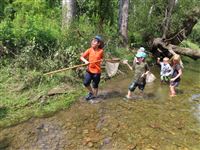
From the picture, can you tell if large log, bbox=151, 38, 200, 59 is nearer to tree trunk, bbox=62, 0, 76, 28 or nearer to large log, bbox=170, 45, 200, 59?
large log, bbox=170, 45, 200, 59

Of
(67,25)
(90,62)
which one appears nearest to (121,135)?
(90,62)

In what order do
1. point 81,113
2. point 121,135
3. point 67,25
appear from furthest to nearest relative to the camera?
point 67,25, point 81,113, point 121,135

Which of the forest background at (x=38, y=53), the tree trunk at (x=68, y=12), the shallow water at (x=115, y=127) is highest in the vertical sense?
the tree trunk at (x=68, y=12)

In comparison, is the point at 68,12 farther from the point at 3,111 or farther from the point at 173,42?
the point at 173,42

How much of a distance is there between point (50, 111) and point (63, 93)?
4.49ft

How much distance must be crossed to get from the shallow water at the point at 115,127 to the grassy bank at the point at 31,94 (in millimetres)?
403

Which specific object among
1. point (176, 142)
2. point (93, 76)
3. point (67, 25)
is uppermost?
point (67, 25)

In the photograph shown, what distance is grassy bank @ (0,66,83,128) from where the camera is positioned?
321 inches

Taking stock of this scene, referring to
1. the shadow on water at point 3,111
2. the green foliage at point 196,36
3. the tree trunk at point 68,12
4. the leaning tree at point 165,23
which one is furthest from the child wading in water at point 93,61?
the green foliage at point 196,36

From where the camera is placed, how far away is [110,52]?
14312 millimetres

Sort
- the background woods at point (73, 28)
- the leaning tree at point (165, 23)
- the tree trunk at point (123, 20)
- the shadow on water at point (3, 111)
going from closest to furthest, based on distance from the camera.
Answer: the shadow on water at point (3, 111), the background woods at point (73, 28), the tree trunk at point (123, 20), the leaning tree at point (165, 23)

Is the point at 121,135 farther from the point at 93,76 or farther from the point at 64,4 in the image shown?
Result: the point at 64,4

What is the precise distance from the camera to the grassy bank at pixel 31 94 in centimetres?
816

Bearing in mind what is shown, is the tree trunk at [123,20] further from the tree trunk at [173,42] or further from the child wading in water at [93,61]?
the child wading in water at [93,61]
